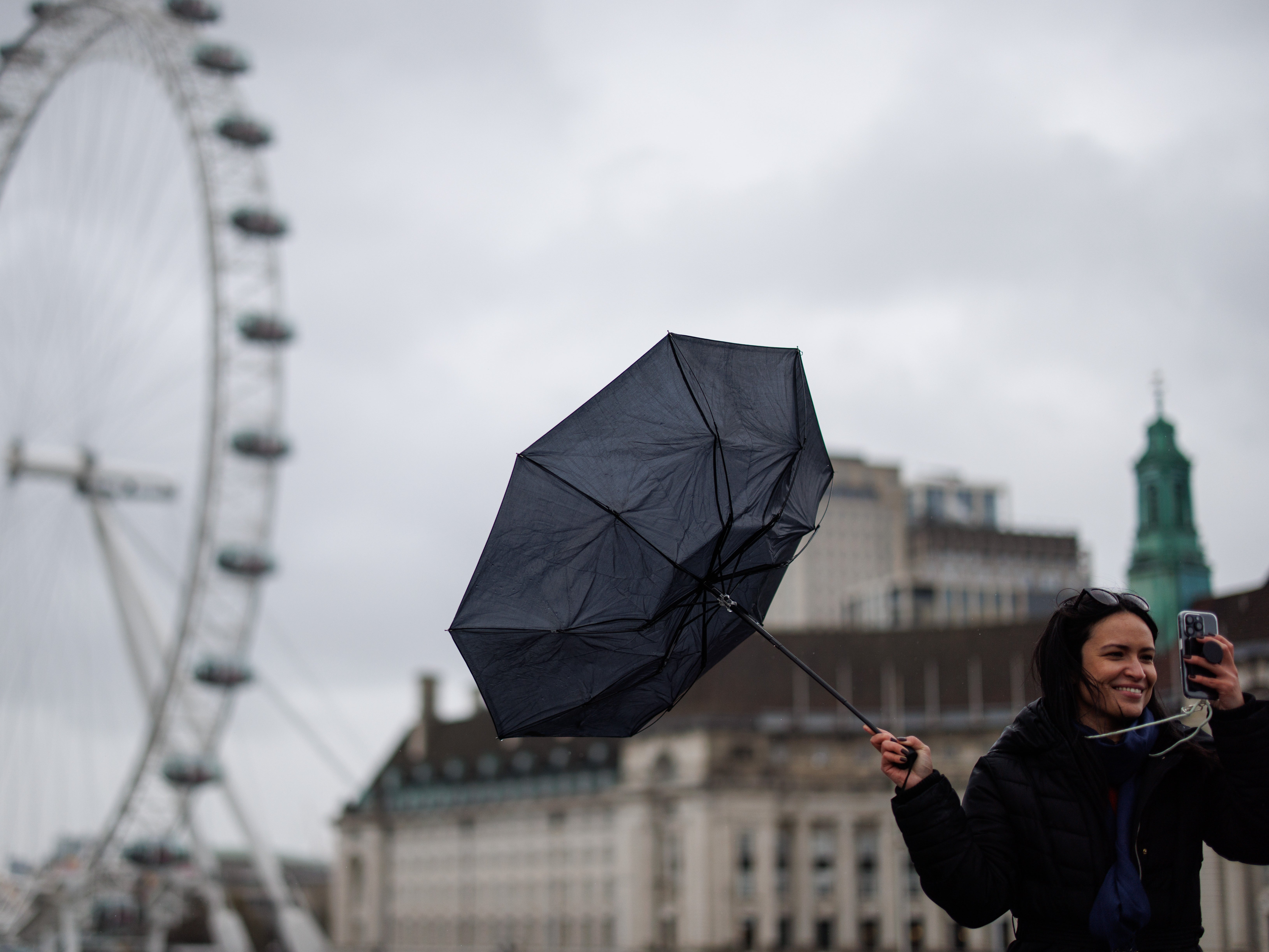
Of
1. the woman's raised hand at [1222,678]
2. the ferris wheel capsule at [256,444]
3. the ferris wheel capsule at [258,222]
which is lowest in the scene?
the woman's raised hand at [1222,678]

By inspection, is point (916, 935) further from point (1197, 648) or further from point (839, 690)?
point (1197, 648)

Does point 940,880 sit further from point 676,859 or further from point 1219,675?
point 676,859

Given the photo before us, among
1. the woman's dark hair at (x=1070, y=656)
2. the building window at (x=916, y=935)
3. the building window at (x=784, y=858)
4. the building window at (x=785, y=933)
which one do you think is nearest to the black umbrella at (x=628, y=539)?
the woman's dark hair at (x=1070, y=656)

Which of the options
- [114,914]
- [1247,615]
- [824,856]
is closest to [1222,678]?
[1247,615]

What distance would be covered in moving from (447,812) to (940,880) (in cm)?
11982

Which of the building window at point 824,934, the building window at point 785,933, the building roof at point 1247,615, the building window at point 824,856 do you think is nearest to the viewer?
the building roof at point 1247,615

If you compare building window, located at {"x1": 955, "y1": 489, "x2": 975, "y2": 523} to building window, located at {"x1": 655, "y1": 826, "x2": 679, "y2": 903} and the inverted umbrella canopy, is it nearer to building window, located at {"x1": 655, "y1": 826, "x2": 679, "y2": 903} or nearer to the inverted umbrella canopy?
building window, located at {"x1": 655, "y1": 826, "x2": 679, "y2": 903}

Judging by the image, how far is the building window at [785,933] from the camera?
307 ft

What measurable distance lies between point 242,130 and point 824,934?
58.9 meters

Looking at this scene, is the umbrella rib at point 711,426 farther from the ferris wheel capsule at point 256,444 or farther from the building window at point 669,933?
the building window at point 669,933

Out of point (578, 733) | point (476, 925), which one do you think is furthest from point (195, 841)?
point (578, 733)

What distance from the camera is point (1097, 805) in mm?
5340

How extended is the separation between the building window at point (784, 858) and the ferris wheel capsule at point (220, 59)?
57.0 meters

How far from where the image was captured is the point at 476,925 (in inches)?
4547
